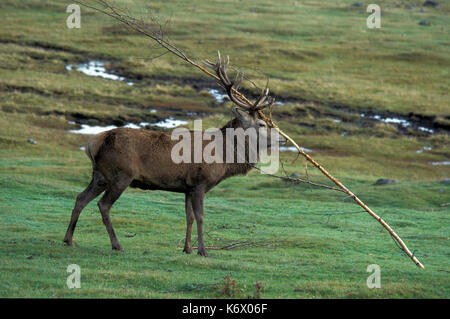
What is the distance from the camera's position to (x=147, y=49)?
5931 centimetres

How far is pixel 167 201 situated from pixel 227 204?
6.54ft

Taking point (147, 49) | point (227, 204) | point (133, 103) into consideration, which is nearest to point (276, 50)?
point (147, 49)

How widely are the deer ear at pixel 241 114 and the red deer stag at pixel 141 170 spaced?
Answer: 21 millimetres

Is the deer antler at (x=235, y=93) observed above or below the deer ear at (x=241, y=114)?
above

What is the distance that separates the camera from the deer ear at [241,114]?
1305cm

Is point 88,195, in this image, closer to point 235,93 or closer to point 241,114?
point 241,114

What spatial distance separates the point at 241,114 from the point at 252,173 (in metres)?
15.4

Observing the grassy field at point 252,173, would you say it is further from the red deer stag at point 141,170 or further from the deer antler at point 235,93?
the red deer stag at point 141,170

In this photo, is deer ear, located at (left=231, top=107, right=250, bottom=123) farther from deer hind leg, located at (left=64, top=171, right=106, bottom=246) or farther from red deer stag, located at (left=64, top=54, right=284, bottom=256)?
deer hind leg, located at (left=64, top=171, right=106, bottom=246)

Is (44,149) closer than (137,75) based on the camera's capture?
Yes

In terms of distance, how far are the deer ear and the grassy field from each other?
890 millimetres

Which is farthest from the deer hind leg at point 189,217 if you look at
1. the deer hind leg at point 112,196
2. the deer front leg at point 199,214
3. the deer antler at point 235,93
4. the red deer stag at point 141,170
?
the deer antler at point 235,93

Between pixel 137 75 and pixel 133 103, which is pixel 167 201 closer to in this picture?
pixel 133 103

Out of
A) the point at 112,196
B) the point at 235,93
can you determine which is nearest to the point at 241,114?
the point at 235,93
